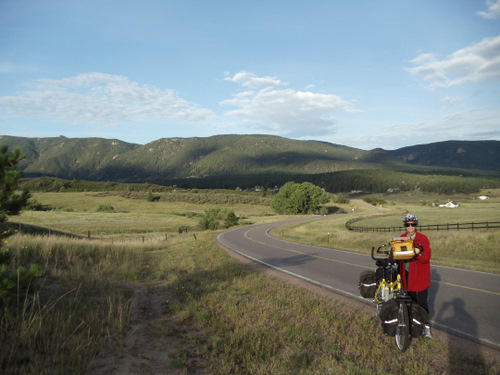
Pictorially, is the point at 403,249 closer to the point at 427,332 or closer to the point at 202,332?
the point at 427,332

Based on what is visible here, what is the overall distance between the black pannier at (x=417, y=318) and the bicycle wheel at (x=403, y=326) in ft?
0.29

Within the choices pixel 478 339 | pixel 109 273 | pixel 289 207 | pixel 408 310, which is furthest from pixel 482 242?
pixel 289 207

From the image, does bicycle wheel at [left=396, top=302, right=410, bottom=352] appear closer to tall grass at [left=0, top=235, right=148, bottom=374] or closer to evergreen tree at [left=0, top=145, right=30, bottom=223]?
tall grass at [left=0, top=235, right=148, bottom=374]

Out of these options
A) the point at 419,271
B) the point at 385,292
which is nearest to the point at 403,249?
the point at 419,271

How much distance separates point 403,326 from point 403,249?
126cm

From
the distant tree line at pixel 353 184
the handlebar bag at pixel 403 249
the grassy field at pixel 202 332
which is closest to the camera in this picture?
the grassy field at pixel 202 332

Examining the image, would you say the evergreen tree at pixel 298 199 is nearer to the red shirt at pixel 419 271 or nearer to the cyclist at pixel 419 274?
the cyclist at pixel 419 274

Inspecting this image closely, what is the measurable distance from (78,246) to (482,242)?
68.4ft

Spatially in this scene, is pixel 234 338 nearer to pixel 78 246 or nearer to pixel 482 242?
pixel 78 246

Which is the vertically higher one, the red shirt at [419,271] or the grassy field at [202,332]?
the red shirt at [419,271]

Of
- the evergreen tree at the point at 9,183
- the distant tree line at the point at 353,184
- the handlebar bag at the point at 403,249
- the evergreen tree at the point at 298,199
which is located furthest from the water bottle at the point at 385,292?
the distant tree line at the point at 353,184

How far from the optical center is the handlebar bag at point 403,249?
4891mm

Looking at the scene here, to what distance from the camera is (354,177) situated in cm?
17288

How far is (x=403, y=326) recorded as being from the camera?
4977mm
